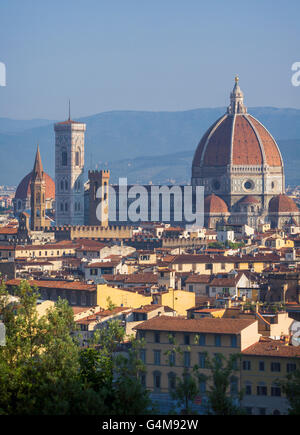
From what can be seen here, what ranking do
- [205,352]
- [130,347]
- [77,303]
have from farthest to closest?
[77,303] < [130,347] < [205,352]

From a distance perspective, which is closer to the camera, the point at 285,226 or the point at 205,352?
the point at 205,352

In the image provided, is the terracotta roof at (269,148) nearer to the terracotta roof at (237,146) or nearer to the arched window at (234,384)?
the terracotta roof at (237,146)

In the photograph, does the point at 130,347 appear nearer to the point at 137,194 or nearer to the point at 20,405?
the point at 20,405

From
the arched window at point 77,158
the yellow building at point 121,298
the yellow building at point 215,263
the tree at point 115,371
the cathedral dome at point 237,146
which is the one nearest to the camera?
the tree at point 115,371

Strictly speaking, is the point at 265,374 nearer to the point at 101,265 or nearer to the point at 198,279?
the point at 198,279

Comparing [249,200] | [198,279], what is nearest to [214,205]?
[249,200]

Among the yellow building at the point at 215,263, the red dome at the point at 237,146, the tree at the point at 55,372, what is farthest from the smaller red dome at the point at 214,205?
the tree at the point at 55,372
